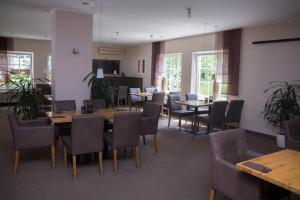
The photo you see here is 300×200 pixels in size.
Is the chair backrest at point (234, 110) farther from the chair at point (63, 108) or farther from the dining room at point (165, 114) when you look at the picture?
the chair at point (63, 108)

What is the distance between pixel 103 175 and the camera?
11.1 ft

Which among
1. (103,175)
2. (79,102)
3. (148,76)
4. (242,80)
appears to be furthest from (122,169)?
(148,76)

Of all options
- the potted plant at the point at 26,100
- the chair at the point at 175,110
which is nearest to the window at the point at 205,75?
the chair at the point at 175,110

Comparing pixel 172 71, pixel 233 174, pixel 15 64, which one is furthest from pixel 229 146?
pixel 15 64

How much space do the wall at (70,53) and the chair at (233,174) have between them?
3.55m

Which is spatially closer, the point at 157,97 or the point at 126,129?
the point at 126,129

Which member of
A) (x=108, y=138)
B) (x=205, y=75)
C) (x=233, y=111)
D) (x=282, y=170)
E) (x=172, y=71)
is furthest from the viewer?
(x=172, y=71)

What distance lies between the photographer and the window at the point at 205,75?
22.8 ft

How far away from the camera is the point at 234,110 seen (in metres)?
5.48

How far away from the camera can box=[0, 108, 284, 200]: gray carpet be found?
2871mm

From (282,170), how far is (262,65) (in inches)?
171

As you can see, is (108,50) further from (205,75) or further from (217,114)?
(217,114)

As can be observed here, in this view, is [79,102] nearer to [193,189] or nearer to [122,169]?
[122,169]

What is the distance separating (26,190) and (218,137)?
2.28 m
